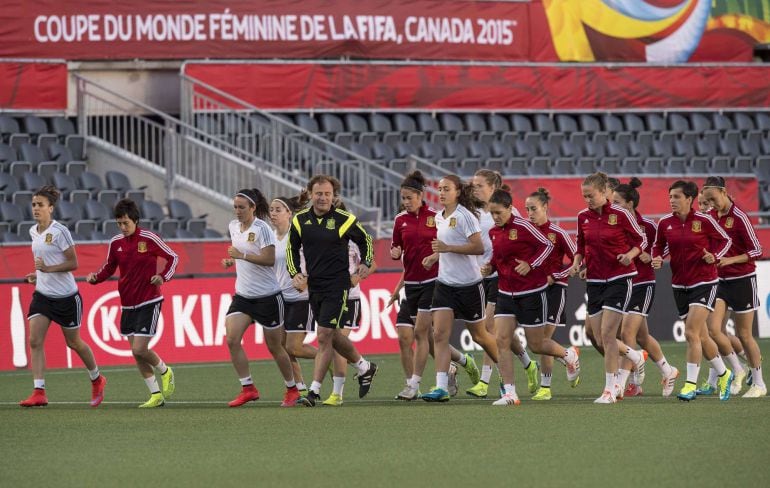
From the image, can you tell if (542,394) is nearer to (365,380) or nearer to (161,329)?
(365,380)

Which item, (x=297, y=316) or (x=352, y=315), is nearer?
(x=352, y=315)

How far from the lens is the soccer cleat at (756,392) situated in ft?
46.9

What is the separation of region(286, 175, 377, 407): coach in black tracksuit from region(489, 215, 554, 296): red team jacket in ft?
4.21

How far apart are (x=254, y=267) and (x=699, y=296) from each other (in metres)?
4.30

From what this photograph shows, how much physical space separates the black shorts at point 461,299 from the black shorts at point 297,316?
157 centimetres

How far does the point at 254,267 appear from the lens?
14336 millimetres

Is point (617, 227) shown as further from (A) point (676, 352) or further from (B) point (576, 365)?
(A) point (676, 352)

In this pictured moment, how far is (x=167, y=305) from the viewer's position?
20.8 m

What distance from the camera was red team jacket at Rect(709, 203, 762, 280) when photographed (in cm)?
1460

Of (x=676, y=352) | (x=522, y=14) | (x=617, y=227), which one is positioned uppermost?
(x=522, y=14)

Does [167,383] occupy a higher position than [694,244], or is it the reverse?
[694,244]

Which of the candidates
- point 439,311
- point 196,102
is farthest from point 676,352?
point 196,102

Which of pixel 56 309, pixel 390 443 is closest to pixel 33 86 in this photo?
pixel 56 309

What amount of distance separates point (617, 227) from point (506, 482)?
5327mm
